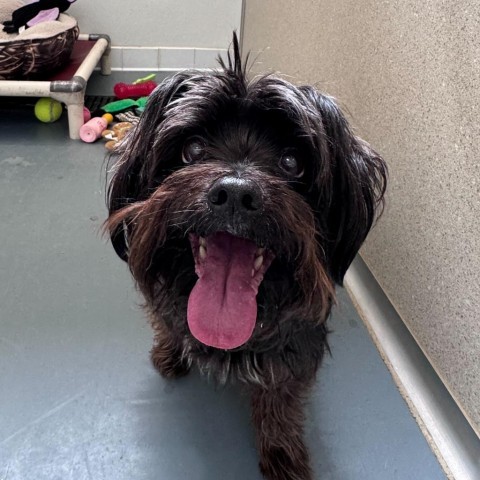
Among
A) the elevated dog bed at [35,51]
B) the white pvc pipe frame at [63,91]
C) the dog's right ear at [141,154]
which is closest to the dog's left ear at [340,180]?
the dog's right ear at [141,154]

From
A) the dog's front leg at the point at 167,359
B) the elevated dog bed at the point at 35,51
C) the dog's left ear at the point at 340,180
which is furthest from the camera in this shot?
the elevated dog bed at the point at 35,51

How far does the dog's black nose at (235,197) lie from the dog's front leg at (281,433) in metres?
0.47

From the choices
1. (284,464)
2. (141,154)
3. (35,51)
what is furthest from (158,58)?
(284,464)

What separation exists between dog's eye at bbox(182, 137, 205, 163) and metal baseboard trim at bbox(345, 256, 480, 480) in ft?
2.65

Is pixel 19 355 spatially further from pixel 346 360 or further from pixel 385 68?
pixel 385 68

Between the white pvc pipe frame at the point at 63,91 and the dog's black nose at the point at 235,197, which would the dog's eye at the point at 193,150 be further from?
the white pvc pipe frame at the point at 63,91

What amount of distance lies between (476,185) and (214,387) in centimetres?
75

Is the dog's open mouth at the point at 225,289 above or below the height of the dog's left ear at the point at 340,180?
below

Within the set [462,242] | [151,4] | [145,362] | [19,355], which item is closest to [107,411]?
[145,362]

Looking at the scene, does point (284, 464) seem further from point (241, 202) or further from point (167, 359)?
point (241, 202)

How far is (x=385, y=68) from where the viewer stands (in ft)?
4.60

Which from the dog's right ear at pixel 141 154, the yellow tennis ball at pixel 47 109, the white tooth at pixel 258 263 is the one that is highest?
the dog's right ear at pixel 141 154

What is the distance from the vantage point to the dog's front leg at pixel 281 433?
3.52 feet

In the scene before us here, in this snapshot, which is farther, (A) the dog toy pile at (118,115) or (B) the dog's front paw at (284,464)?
(A) the dog toy pile at (118,115)
